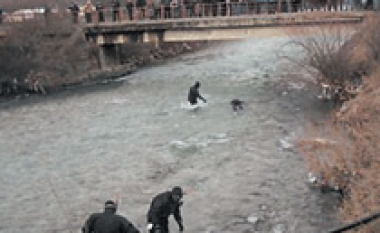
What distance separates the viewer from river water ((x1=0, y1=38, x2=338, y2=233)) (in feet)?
38.7

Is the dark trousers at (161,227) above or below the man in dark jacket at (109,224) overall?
below

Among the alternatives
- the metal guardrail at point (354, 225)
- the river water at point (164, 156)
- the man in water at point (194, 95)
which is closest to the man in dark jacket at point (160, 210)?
the river water at point (164, 156)

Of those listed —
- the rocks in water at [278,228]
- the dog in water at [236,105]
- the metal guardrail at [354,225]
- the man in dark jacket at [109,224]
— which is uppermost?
the metal guardrail at [354,225]

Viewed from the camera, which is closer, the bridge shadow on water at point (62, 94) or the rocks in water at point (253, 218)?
the rocks in water at point (253, 218)

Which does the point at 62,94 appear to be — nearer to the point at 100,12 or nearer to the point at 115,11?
the point at 115,11

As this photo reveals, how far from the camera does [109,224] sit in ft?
25.0

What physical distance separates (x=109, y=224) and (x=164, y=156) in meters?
8.38

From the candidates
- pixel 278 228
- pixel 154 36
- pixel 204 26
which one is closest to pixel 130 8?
pixel 154 36

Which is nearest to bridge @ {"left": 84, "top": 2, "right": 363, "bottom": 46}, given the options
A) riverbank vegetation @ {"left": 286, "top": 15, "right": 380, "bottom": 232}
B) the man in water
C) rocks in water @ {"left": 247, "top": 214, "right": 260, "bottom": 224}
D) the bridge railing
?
the bridge railing

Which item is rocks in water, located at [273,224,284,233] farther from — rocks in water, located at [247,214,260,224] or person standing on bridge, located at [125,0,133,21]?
person standing on bridge, located at [125,0,133,21]

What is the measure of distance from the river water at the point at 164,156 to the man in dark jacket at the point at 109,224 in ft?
11.1

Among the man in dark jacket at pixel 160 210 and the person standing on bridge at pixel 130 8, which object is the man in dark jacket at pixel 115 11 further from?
the man in dark jacket at pixel 160 210

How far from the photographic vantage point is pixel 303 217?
1121 cm

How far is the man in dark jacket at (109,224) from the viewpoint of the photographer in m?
7.61
